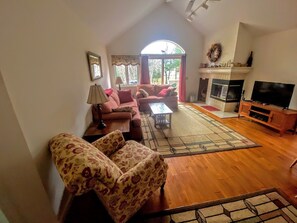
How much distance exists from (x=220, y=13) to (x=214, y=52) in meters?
1.24

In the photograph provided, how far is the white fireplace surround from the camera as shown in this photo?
4.27 metres

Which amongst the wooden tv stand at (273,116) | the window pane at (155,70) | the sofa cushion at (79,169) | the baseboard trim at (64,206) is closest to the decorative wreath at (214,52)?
the window pane at (155,70)

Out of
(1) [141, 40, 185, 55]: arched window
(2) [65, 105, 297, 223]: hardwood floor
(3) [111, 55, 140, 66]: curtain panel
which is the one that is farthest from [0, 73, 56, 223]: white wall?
(1) [141, 40, 185, 55]: arched window

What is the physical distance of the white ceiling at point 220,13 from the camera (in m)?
2.29

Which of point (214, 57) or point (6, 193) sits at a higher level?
point (214, 57)

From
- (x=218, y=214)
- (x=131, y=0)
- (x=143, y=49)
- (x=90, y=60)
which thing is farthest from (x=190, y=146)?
(x=143, y=49)

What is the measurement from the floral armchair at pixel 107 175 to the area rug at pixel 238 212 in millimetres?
329

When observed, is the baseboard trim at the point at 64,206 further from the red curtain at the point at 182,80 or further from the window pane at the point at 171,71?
the window pane at the point at 171,71

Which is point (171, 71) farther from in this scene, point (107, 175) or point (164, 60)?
point (107, 175)

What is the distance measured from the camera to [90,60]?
110 inches

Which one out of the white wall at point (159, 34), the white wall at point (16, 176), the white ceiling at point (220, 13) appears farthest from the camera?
the white wall at point (159, 34)

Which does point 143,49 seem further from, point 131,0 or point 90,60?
point 90,60

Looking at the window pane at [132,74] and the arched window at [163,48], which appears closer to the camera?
the arched window at [163,48]

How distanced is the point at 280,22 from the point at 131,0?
3.33m
